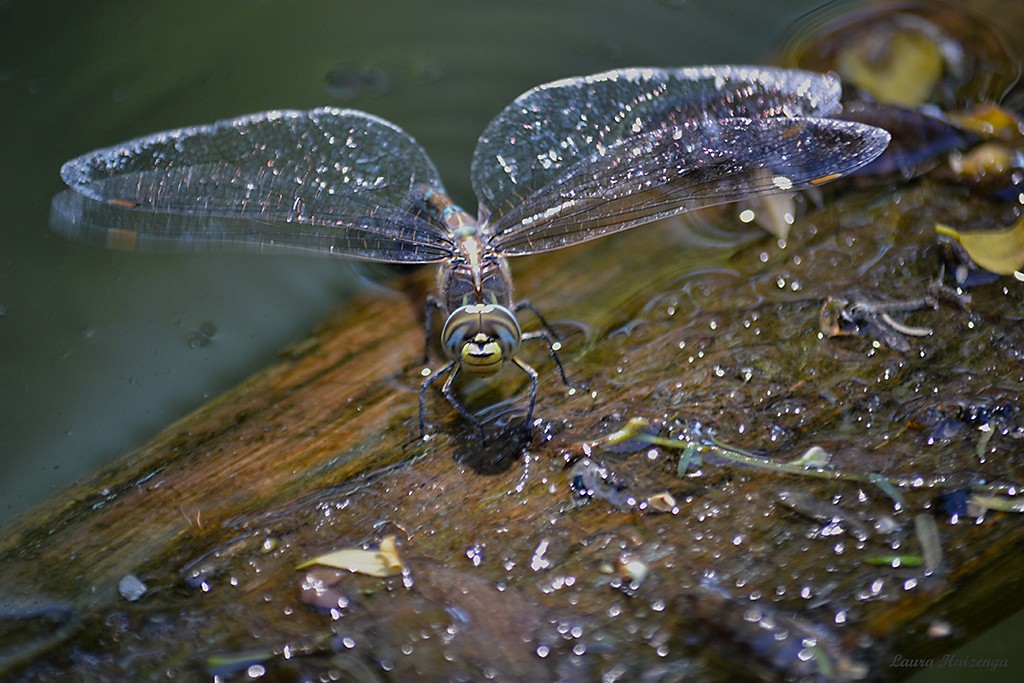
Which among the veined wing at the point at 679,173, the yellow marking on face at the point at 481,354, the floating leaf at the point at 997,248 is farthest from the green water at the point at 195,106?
the floating leaf at the point at 997,248

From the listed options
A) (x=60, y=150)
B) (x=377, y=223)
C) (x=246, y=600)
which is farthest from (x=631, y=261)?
(x=60, y=150)

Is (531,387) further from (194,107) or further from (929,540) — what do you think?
(194,107)

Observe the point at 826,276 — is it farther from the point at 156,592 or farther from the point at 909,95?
the point at 156,592

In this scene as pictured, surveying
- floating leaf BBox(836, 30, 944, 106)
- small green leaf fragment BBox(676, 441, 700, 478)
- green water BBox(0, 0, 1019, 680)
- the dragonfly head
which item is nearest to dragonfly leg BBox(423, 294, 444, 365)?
the dragonfly head

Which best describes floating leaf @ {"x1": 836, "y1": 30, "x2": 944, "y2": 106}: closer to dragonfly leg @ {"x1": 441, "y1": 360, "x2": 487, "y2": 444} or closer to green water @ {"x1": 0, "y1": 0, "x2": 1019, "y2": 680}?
green water @ {"x1": 0, "y1": 0, "x2": 1019, "y2": 680}

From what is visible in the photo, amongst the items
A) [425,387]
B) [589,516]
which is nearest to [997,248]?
[589,516]

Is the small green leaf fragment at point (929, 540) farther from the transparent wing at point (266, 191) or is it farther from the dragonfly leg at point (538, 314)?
the transparent wing at point (266, 191)
